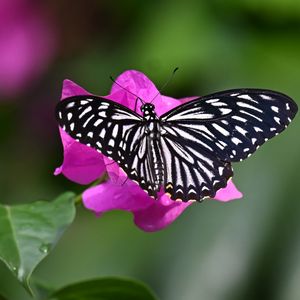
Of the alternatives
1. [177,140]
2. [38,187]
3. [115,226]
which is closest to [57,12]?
[38,187]

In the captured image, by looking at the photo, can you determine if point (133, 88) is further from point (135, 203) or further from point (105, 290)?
point (105, 290)

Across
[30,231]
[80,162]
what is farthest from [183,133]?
[30,231]

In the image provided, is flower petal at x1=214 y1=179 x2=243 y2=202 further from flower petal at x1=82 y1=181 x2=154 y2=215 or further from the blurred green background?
the blurred green background

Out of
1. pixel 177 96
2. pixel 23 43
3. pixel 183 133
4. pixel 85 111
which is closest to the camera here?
pixel 85 111

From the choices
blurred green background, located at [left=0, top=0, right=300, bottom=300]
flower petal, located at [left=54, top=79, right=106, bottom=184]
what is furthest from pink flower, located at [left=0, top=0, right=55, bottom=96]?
flower petal, located at [left=54, top=79, right=106, bottom=184]

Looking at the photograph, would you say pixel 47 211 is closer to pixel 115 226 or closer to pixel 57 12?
pixel 115 226

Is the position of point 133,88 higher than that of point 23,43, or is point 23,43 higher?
point 133,88
